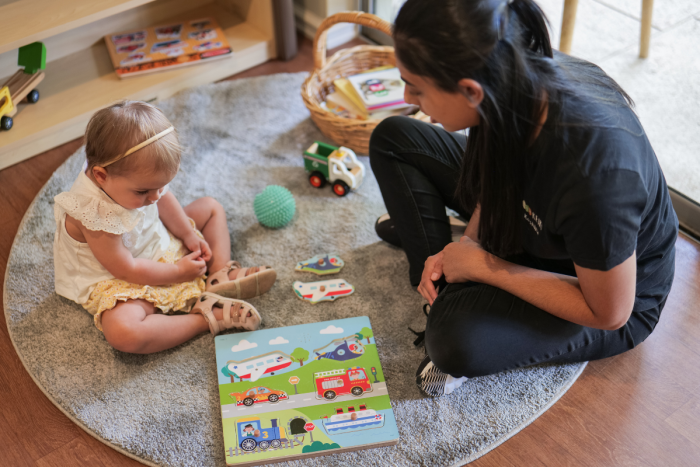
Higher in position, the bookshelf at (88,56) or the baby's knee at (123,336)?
the bookshelf at (88,56)

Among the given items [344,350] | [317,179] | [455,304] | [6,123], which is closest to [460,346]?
[455,304]

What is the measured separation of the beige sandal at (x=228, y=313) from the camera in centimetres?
120

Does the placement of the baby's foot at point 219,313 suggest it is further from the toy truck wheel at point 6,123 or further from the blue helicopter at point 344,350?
the toy truck wheel at point 6,123

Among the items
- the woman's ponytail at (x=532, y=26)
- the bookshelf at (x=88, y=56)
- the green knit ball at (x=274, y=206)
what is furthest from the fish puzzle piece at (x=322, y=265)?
the bookshelf at (x=88, y=56)

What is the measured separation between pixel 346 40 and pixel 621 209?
1.56 meters

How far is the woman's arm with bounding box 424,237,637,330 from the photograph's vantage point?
0.81 metres

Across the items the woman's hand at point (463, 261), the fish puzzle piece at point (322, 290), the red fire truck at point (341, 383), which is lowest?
the red fire truck at point (341, 383)

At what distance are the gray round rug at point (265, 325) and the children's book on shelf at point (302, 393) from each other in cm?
3

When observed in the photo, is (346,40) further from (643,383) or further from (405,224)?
(643,383)

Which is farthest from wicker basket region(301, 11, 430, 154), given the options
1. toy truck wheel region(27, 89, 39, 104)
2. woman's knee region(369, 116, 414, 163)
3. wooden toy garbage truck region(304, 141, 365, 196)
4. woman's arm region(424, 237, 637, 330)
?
toy truck wheel region(27, 89, 39, 104)

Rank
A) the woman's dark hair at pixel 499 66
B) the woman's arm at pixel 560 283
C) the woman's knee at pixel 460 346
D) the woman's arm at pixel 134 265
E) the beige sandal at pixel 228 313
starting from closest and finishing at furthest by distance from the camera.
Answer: the woman's dark hair at pixel 499 66 → the woman's arm at pixel 560 283 → the woman's knee at pixel 460 346 → the woman's arm at pixel 134 265 → the beige sandal at pixel 228 313

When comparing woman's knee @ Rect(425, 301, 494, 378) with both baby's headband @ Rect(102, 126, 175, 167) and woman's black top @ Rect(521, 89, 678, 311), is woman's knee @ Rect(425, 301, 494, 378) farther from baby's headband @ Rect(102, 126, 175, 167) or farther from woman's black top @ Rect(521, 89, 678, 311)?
baby's headband @ Rect(102, 126, 175, 167)

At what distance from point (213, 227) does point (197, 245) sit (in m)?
0.09

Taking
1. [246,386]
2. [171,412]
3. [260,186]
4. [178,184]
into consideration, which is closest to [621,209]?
[246,386]
